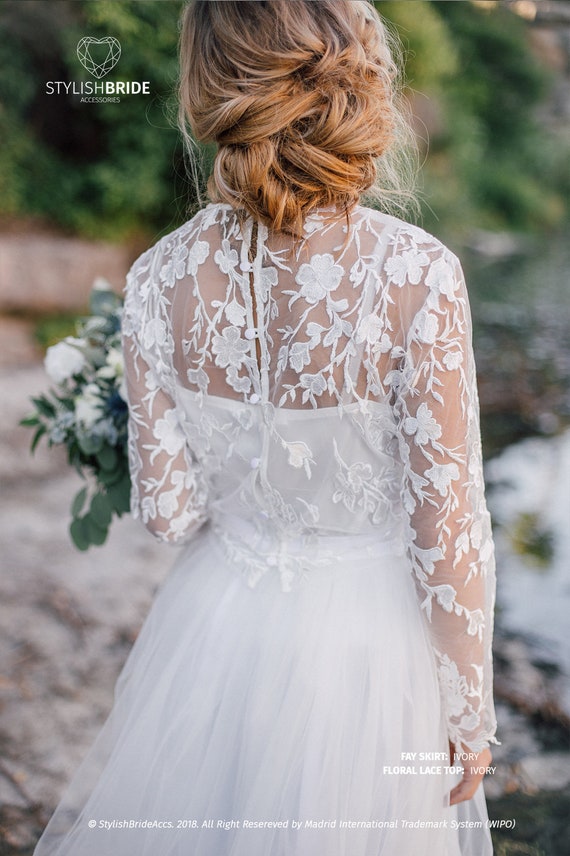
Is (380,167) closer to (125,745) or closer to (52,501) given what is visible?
(125,745)

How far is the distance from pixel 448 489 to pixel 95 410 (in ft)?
2.92

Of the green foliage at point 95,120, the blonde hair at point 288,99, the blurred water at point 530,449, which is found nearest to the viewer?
the blonde hair at point 288,99

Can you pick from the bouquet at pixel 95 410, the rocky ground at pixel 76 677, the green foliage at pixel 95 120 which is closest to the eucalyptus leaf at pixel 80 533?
the bouquet at pixel 95 410

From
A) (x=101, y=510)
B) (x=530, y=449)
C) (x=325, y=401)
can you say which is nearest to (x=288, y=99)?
(x=325, y=401)

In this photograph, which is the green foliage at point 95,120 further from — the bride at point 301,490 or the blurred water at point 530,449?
the bride at point 301,490

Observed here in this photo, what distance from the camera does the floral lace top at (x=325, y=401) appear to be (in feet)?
2.92

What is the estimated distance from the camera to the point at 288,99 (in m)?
0.83

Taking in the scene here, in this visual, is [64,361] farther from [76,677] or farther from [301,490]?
[76,677]

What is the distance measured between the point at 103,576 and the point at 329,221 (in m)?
2.22

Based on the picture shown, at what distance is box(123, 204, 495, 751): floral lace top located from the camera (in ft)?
2.92

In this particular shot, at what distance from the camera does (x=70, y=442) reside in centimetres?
165

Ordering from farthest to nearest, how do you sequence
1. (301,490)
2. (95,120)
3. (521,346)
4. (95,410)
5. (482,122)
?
(482,122) < (95,120) < (521,346) < (95,410) < (301,490)

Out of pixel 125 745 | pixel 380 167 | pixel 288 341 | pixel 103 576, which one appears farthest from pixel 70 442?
pixel 103 576

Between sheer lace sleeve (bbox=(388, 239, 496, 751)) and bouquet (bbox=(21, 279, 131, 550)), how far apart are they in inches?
31.8
